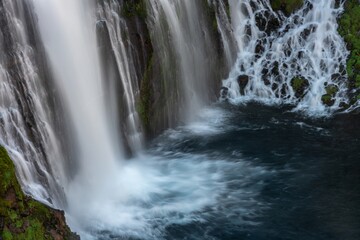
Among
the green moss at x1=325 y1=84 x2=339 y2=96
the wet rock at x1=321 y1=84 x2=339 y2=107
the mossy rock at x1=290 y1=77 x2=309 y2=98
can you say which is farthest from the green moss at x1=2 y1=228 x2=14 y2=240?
the green moss at x1=325 y1=84 x2=339 y2=96

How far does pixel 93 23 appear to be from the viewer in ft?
42.6

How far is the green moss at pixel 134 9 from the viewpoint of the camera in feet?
45.5

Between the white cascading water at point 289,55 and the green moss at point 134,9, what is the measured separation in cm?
439

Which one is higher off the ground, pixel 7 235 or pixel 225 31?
pixel 225 31

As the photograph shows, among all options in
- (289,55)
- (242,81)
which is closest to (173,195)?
(242,81)

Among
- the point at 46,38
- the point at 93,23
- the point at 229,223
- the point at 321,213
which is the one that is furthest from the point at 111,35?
the point at 321,213

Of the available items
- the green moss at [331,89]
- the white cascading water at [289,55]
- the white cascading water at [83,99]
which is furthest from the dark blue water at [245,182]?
the white cascading water at [289,55]

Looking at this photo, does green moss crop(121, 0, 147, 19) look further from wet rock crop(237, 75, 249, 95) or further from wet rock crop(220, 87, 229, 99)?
wet rock crop(237, 75, 249, 95)

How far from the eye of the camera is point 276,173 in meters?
12.8

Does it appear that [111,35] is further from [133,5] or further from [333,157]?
[333,157]

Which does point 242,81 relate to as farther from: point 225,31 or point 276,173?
point 276,173

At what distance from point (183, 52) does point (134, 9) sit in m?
2.42

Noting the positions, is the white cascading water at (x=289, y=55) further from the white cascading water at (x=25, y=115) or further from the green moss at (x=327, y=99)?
the white cascading water at (x=25, y=115)

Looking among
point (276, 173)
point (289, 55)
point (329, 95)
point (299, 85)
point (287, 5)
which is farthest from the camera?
point (287, 5)
